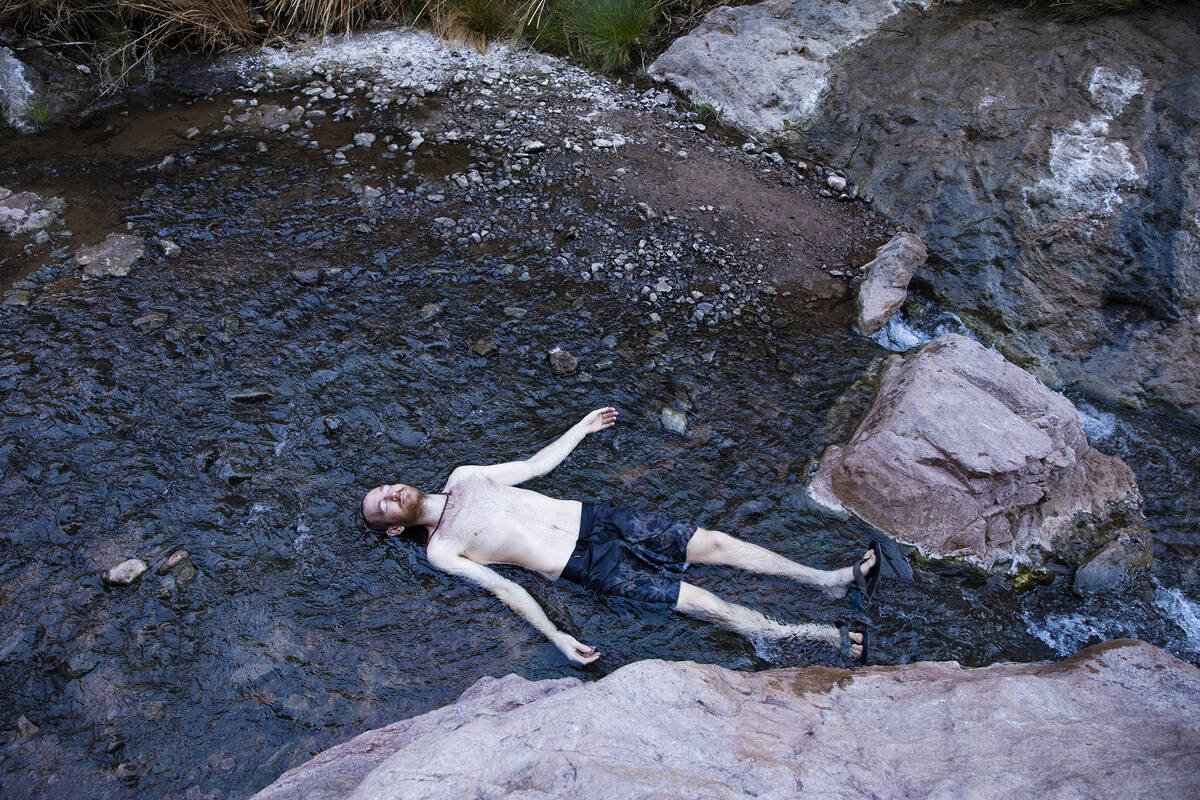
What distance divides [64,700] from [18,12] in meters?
8.85

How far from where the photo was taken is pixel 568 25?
9.66m

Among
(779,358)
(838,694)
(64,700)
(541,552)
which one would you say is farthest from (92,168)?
(838,694)

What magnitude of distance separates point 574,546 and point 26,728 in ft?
10.8

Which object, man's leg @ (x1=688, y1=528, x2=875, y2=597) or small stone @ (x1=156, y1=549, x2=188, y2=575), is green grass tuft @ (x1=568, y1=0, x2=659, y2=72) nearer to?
man's leg @ (x1=688, y1=528, x2=875, y2=597)

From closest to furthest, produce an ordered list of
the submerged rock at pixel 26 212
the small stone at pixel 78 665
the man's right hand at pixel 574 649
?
the small stone at pixel 78 665, the man's right hand at pixel 574 649, the submerged rock at pixel 26 212

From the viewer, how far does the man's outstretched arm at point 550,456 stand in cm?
553

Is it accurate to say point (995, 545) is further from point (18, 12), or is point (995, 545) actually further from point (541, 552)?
point (18, 12)

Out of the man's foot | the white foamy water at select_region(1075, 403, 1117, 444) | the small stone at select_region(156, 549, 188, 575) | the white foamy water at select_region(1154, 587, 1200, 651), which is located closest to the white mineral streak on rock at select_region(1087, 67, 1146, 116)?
the white foamy water at select_region(1075, 403, 1117, 444)

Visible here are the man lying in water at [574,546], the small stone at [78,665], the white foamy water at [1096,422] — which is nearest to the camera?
the small stone at [78,665]

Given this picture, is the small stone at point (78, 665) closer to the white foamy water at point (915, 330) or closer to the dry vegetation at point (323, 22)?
the white foamy water at point (915, 330)

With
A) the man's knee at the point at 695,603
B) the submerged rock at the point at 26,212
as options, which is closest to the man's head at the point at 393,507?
the man's knee at the point at 695,603

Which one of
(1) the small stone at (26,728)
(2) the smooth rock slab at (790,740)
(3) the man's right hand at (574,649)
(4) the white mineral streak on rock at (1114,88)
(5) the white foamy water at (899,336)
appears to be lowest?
(1) the small stone at (26,728)

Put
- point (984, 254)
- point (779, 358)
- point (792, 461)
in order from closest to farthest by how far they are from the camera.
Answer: point (792, 461)
point (779, 358)
point (984, 254)

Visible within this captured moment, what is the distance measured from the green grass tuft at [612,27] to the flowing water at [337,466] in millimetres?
2767
